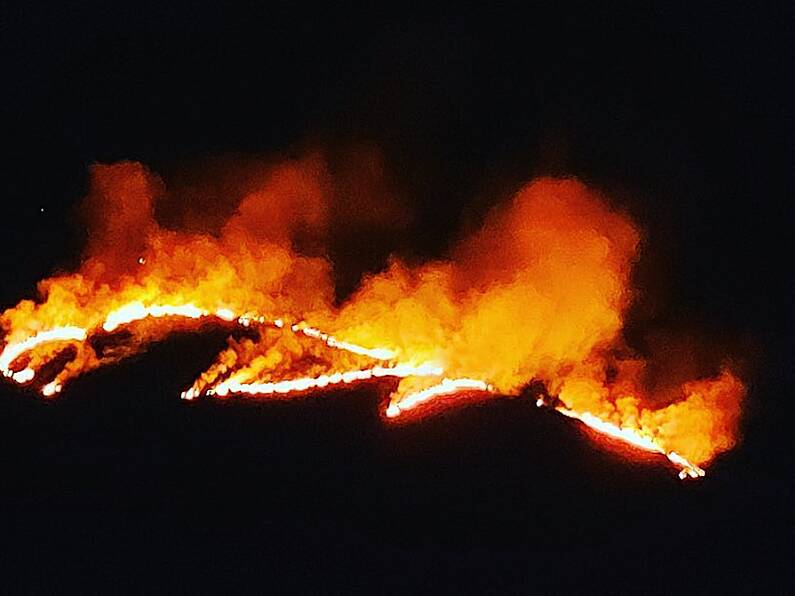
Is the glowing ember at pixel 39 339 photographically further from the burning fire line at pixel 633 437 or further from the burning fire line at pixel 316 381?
the burning fire line at pixel 633 437

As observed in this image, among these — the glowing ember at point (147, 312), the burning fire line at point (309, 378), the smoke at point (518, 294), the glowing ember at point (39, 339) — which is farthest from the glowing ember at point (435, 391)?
the glowing ember at point (39, 339)

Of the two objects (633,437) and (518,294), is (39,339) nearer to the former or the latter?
(518,294)

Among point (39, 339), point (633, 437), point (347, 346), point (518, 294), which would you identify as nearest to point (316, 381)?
point (347, 346)

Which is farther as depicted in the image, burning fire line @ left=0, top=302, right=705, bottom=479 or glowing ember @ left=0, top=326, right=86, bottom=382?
glowing ember @ left=0, top=326, right=86, bottom=382

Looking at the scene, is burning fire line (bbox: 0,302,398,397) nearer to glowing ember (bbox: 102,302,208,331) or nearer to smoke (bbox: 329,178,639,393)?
glowing ember (bbox: 102,302,208,331)

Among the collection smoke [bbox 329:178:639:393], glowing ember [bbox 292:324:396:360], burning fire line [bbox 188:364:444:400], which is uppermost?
smoke [bbox 329:178:639:393]

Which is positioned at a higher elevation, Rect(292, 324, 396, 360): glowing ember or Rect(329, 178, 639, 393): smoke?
Rect(329, 178, 639, 393): smoke

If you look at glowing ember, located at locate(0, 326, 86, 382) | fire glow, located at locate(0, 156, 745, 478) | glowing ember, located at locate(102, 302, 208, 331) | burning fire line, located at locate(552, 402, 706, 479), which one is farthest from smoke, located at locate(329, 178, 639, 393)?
glowing ember, located at locate(0, 326, 86, 382)

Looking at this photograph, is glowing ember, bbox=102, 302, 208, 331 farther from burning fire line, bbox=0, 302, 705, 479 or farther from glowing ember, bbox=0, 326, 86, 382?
glowing ember, bbox=0, 326, 86, 382

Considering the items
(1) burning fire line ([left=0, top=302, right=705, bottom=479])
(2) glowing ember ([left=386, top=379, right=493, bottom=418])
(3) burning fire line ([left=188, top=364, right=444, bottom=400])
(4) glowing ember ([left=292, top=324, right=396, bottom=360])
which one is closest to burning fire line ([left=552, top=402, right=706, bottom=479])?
(1) burning fire line ([left=0, top=302, right=705, bottom=479])
